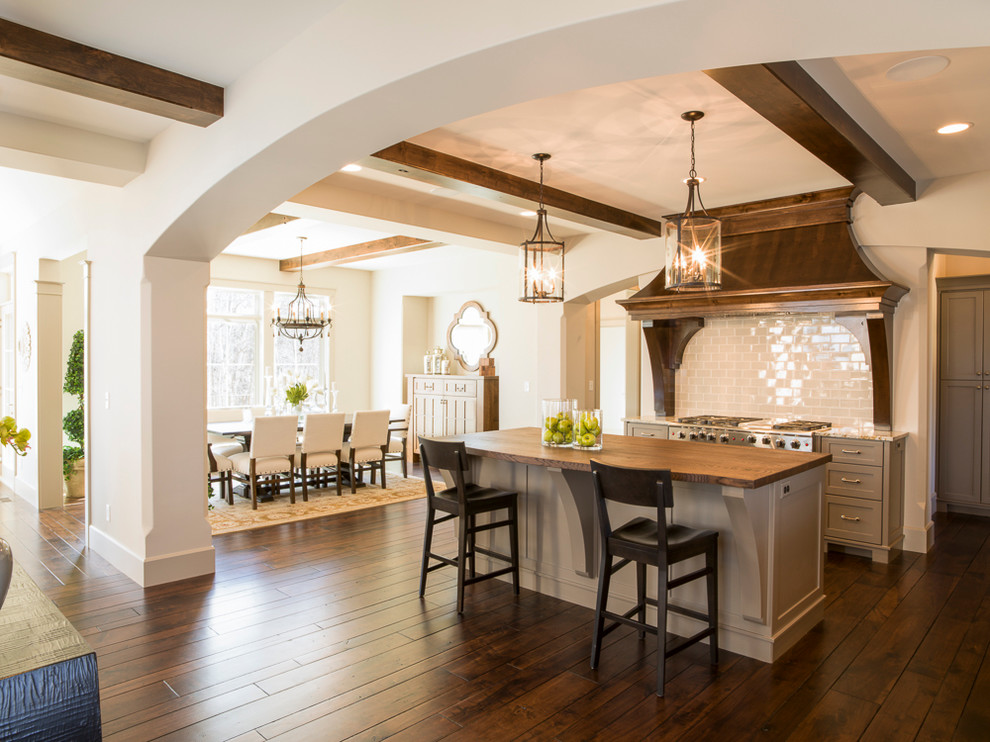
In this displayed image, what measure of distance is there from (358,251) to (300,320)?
1321 millimetres

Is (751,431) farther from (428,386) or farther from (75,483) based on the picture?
(75,483)

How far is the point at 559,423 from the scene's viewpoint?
12.3ft

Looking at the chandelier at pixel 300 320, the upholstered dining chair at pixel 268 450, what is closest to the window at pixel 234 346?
the chandelier at pixel 300 320

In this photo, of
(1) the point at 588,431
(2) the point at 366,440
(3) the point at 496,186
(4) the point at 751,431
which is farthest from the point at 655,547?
(2) the point at 366,440

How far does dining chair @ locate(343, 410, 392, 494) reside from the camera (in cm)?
670

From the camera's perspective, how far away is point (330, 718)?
2.46m

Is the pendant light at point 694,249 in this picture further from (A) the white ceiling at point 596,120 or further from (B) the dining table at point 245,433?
(B) the dining table at point 245,433

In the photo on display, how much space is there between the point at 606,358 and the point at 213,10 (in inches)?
321

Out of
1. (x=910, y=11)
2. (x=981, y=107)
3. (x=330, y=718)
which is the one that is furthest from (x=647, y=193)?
(x=330, y=718)

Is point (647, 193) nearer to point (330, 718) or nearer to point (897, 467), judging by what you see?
point (897, 467)

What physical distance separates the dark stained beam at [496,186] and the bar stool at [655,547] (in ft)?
6.85

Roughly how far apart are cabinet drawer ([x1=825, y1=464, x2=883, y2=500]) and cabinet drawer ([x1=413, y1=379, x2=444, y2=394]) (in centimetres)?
504

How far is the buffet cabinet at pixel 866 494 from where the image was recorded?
4457 millimetres

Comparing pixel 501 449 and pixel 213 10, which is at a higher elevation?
pixel 213 10
